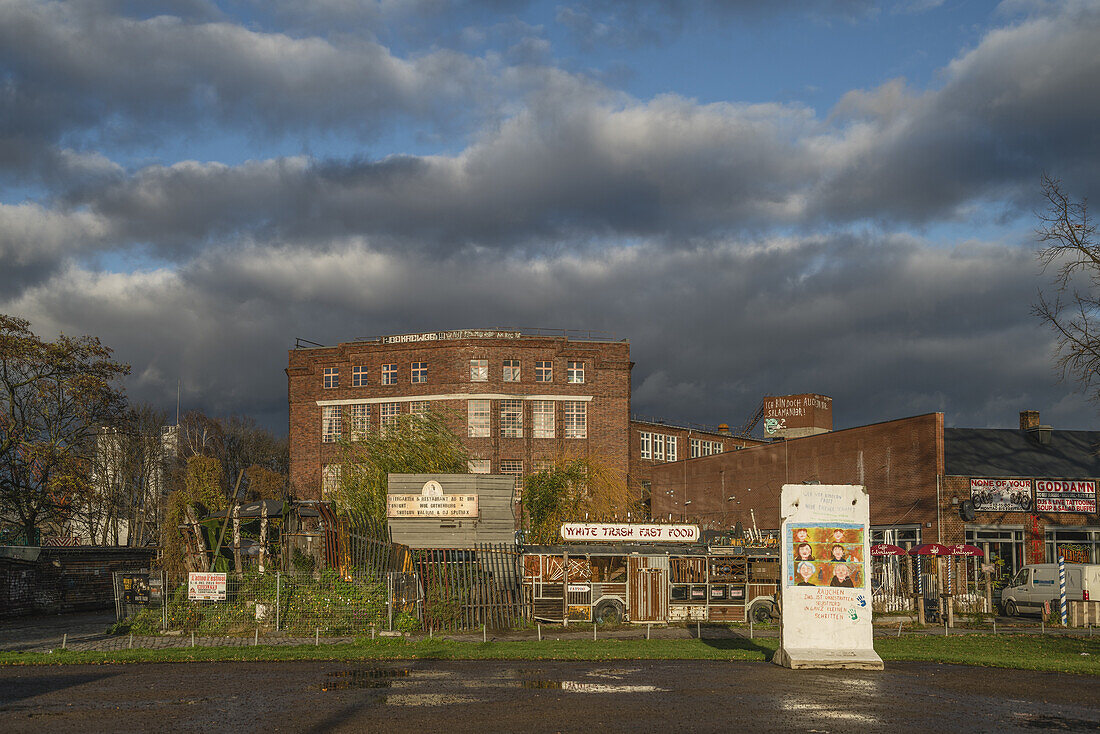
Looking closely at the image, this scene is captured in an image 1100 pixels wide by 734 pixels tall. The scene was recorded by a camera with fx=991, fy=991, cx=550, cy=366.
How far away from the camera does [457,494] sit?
113 ft

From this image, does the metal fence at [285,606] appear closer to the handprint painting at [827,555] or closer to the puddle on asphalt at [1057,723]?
the handprint painting at [827,555]

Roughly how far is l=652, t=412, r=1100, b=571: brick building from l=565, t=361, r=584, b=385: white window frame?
2269cm

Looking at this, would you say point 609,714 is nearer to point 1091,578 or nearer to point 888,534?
point 1091,578

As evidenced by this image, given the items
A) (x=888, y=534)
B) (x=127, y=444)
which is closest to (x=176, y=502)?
(x=127, y=444)

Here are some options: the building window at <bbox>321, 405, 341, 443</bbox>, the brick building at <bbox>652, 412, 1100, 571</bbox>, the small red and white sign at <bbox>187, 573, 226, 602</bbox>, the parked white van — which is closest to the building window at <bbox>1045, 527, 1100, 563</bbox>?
the brick building at <bbox>652, 412, 1100, 571</bbox>

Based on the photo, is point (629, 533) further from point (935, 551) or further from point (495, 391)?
point (495, 391)

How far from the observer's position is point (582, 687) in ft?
51.6

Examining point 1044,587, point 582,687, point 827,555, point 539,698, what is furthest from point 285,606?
point 1044,587

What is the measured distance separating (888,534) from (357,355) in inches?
1634

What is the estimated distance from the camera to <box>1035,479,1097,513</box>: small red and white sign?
1737 inches

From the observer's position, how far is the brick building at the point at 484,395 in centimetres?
6950

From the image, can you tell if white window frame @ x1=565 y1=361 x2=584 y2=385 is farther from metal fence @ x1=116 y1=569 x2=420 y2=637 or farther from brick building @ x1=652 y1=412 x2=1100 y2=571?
metal fence @ x1=116 y1=569 x2=420 y2=637

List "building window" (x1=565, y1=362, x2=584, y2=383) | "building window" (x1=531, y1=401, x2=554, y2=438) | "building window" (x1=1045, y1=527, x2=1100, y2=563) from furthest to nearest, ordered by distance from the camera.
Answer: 1. "building window" (x1=565, y1=362, x2=584, y2=383)
2. "building window" (x1=531, y1=401, x2=554, y2=438)
3. "building window" (x1=1045, y1=527, x2=1100, y2=563)

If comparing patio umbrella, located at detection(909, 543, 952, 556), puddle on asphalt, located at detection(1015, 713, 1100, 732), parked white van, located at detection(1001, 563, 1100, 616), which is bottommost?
parked white van, located at detection(1001, 563, 1100, 616)
